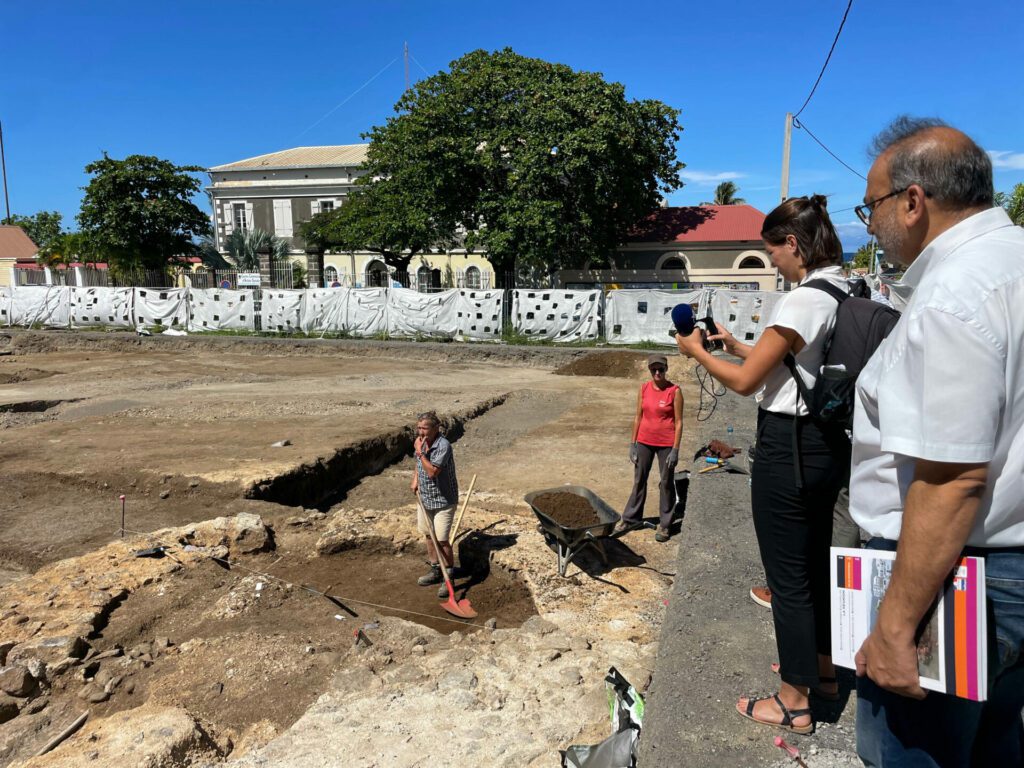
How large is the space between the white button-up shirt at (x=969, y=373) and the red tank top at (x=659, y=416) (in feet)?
15.4

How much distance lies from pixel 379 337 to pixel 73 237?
24811 millimetres

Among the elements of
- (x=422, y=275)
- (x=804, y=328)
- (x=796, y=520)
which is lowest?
(x=796, y=520)

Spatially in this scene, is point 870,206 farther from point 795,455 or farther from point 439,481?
point 439,481

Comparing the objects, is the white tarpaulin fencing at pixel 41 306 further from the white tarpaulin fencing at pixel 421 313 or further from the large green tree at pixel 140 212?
the white tarpaulin fencing at pixel 421 313

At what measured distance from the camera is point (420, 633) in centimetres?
450

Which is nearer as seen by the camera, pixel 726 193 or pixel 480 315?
pixel 480 315

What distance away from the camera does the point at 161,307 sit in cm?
2522

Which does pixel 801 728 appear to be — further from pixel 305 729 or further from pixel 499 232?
pixel 499 232

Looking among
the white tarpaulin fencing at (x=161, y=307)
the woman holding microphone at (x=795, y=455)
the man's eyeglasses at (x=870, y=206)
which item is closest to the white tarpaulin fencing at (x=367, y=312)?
the white tarpaulin fencing at (x=161, y=307)

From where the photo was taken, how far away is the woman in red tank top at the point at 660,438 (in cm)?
607

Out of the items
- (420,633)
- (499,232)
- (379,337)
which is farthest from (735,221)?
(420,633)

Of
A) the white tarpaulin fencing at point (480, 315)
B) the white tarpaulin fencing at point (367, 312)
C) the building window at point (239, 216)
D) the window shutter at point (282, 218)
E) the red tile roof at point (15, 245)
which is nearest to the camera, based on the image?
the white tarpaulin fencing at point (480, 315)

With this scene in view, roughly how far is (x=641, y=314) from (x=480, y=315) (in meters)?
5.11

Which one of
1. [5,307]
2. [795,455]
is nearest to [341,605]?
[795,455]
